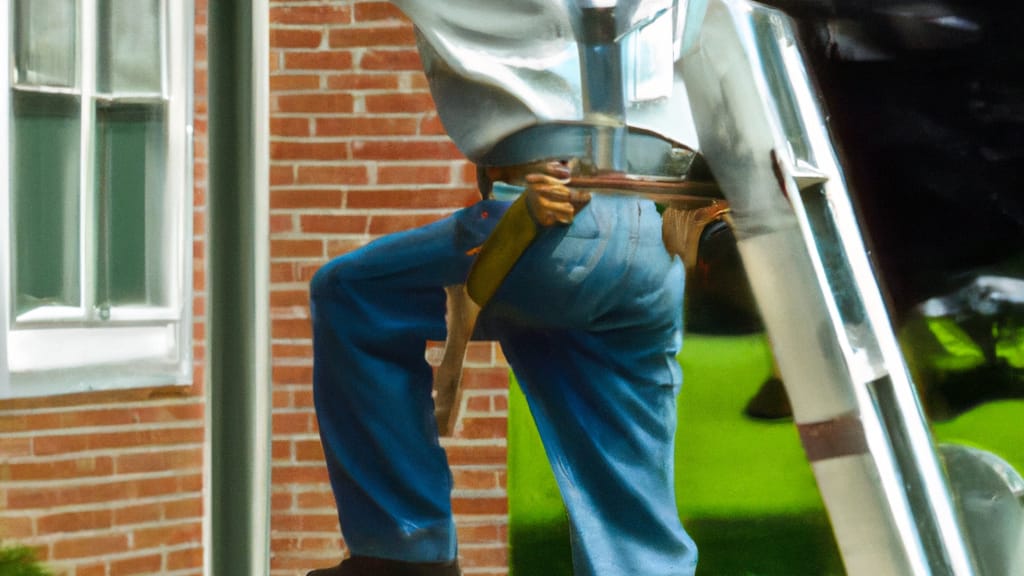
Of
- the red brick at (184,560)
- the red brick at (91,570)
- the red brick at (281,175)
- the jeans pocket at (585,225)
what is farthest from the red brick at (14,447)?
the jeans pocket at (585,225)

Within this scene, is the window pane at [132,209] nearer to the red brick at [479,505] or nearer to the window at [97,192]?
the window at [97,192]

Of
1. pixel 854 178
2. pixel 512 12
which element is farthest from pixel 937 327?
pixel 512 12

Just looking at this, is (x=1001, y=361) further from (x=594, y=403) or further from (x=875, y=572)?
(x=594, y=403)

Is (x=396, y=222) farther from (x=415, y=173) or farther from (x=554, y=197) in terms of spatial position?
(x=554, y=197)

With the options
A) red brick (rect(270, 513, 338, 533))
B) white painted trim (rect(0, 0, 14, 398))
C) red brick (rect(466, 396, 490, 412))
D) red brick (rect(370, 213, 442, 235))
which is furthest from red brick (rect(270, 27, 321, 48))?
red brick (rect(270, 513, 338, 533))

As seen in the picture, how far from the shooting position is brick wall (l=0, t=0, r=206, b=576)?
2.98 meters

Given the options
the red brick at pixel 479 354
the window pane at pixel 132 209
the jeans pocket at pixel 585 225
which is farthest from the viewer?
the window pane at pixel 132 209

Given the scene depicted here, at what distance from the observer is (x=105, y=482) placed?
3.00 meters

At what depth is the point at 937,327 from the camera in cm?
274

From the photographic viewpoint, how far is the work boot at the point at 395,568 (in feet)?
9.36

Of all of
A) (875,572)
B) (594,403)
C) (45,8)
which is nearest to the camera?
(875,572)

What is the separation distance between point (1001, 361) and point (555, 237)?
113 cm

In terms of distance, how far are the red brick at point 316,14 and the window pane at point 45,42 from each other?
64 cm

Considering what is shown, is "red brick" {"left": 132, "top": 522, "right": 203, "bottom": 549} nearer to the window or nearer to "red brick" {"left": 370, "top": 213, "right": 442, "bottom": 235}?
the window
